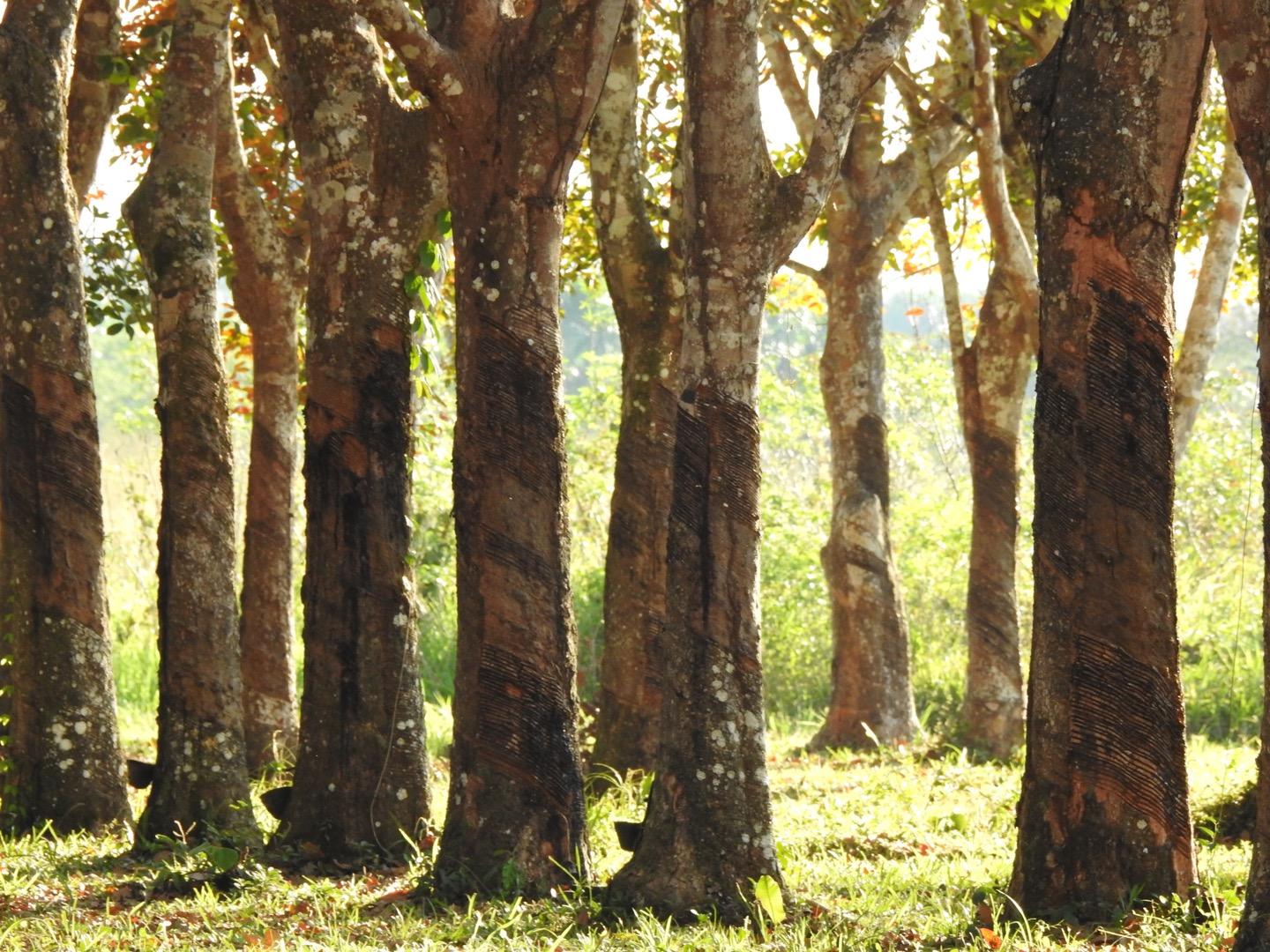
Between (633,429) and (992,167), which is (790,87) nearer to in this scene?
(992,167)

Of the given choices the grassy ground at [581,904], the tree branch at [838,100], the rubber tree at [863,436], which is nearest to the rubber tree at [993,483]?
the rubber tree at [863,436]

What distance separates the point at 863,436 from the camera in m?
13.9

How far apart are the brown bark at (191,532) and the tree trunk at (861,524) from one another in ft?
22.3

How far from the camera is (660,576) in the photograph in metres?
9.68

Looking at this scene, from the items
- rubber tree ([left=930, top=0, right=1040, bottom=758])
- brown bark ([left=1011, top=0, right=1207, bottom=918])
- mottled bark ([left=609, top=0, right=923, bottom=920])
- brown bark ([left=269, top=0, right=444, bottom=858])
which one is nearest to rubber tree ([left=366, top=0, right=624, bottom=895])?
mottled bark ([left=609, top=0, right=923, bottom=920])

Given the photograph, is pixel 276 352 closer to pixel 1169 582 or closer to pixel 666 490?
pixel 666 490

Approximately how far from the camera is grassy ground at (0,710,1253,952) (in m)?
6.04

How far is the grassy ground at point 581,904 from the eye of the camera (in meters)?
6.04

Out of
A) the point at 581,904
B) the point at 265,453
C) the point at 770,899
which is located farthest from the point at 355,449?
the point at 265,453

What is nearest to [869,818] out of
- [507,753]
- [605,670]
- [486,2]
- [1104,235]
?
[605,670]

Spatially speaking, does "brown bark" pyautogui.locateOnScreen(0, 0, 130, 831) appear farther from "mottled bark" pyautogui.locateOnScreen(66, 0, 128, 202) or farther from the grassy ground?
"mottled bark" pyautogui.locateOnScreen(66, 0, 128, 202)

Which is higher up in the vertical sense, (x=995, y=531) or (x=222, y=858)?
(x=995, y=531)

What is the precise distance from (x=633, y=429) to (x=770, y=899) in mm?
4020

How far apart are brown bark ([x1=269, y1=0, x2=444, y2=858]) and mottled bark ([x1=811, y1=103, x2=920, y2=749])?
6661mm
